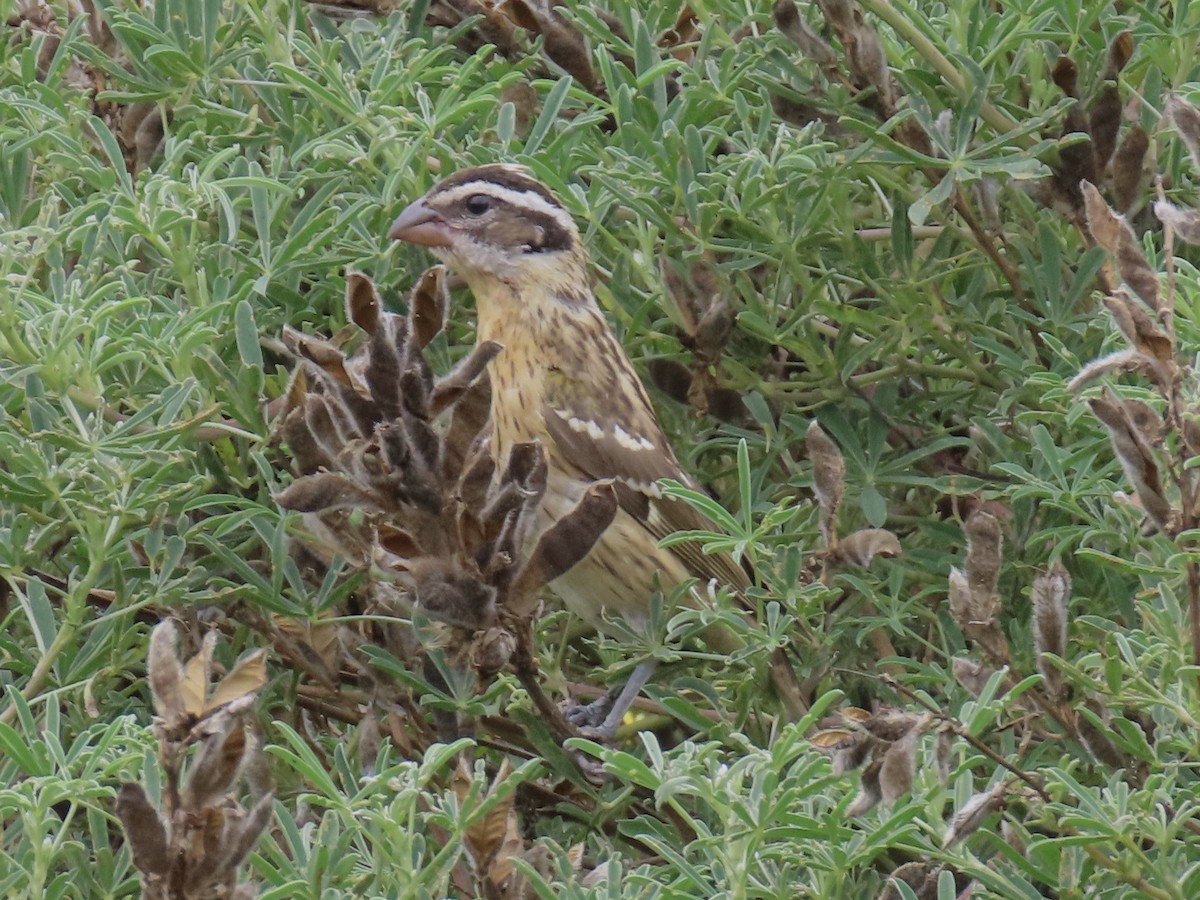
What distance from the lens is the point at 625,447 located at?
424 cm

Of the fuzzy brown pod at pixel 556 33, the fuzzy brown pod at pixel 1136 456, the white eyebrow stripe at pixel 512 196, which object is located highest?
the fuzzy brown pod at pixel 1136 456

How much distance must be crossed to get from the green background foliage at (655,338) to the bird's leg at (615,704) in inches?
3.1

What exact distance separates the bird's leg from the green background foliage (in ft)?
0.26

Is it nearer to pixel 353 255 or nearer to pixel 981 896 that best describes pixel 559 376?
pixel 353 255

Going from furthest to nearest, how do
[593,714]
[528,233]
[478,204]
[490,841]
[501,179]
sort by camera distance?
[528,233] < [478,204] < [501,179] < [593,714] < [490,841]

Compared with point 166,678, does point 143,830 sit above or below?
below

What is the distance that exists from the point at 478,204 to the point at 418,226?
484mm

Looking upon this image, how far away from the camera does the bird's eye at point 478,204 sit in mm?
3708

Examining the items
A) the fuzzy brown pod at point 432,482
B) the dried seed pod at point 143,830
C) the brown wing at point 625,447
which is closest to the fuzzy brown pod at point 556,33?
the brown wing at point 625,447

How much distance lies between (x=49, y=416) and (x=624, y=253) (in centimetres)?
103

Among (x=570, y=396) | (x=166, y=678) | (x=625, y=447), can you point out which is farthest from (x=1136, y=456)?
(x=570, y=396)

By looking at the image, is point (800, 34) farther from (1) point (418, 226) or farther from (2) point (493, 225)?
(2) point (493, 225)

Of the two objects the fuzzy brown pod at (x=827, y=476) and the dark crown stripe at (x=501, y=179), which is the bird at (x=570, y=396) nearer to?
the dark crown stripe at (x=501, y=179)

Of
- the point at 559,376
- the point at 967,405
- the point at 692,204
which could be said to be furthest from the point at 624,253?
the point at 559,376
